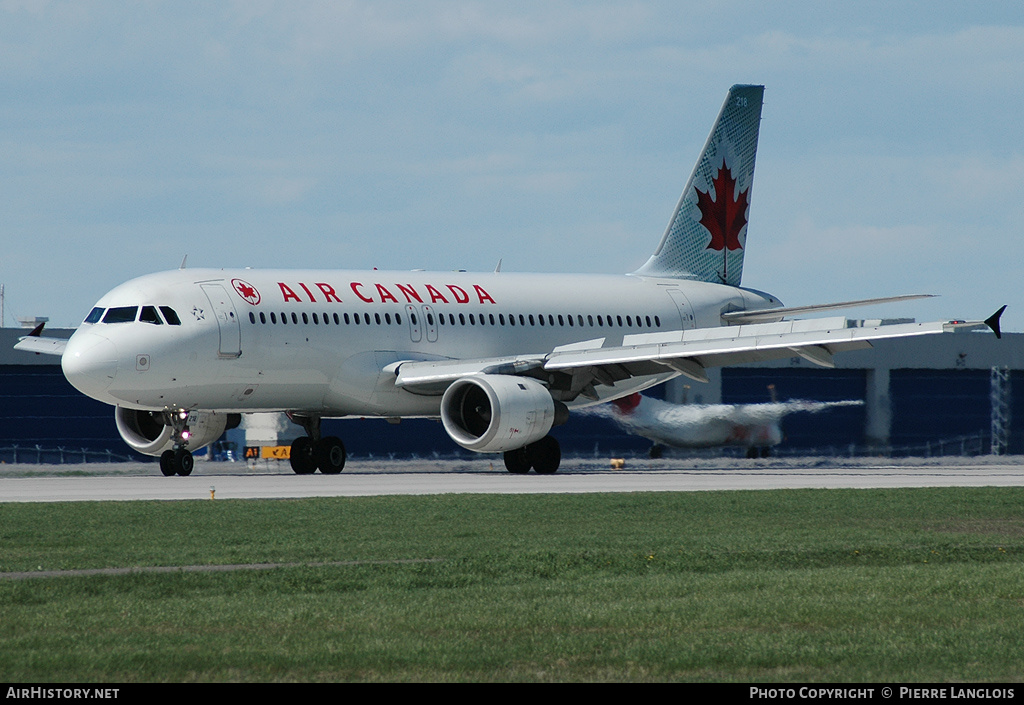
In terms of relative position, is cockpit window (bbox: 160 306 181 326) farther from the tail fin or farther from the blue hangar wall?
the blue hangar wall

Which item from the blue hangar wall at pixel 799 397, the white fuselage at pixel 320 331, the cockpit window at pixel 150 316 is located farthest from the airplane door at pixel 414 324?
the blue hangar wall at pixel 799 397

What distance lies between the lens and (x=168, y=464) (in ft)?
106

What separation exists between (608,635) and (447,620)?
4.29 ft

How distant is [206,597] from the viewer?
40.8 ft

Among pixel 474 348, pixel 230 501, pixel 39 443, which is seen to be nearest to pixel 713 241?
pixel 474 348

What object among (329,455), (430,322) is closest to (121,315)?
(329,455)

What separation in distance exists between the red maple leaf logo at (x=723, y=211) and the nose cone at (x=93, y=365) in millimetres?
18411

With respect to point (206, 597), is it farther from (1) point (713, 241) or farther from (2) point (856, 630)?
(1) point (713, 241)

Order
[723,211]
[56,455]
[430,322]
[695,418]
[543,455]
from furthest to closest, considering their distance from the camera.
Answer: [56,455] < [695,418] < [723,211] < [430,322] < [543,455]

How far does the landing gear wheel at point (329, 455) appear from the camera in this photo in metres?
34.9

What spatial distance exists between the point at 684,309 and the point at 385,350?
32.3 feet

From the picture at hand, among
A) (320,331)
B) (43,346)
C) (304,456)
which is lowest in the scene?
(304,456)

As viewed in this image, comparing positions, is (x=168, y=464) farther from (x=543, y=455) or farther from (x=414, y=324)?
(x=543, y=455)

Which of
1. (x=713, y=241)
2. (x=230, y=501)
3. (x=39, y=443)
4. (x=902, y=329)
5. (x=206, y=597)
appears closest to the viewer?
(x=206, y=597)
